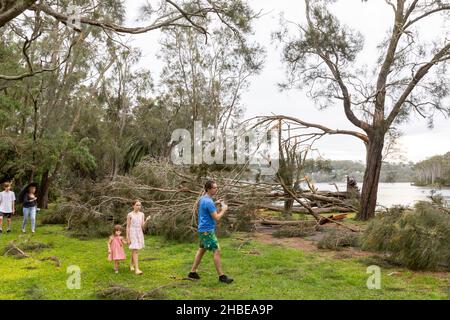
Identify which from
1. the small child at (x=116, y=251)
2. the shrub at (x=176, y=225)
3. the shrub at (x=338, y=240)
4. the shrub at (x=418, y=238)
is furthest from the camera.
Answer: the shrub at (x=176, y=225)

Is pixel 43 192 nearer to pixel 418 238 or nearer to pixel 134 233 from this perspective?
pixel 134 233

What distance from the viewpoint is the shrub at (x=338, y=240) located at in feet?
31.7

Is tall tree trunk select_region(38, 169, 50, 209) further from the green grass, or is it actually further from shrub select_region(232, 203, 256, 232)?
shrub select_region(232, 203, 256, 232)

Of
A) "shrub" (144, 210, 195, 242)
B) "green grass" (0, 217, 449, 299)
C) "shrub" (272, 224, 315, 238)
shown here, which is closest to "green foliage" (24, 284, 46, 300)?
"green grass" (0, 217, 449, 299)

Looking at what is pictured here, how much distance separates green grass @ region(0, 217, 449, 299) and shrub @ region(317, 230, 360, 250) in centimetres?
60

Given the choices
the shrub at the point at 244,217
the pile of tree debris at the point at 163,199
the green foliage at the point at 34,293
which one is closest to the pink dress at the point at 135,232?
the green foliage at the point at 34,293

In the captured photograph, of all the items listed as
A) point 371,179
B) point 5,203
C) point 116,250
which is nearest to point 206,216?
point 116,250

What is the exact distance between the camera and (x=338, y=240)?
9.76 metres

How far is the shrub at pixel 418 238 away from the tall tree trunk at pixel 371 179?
6.69 metres

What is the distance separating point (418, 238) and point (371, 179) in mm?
7746

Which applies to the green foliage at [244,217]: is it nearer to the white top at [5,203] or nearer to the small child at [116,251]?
the small child at [116,251]
